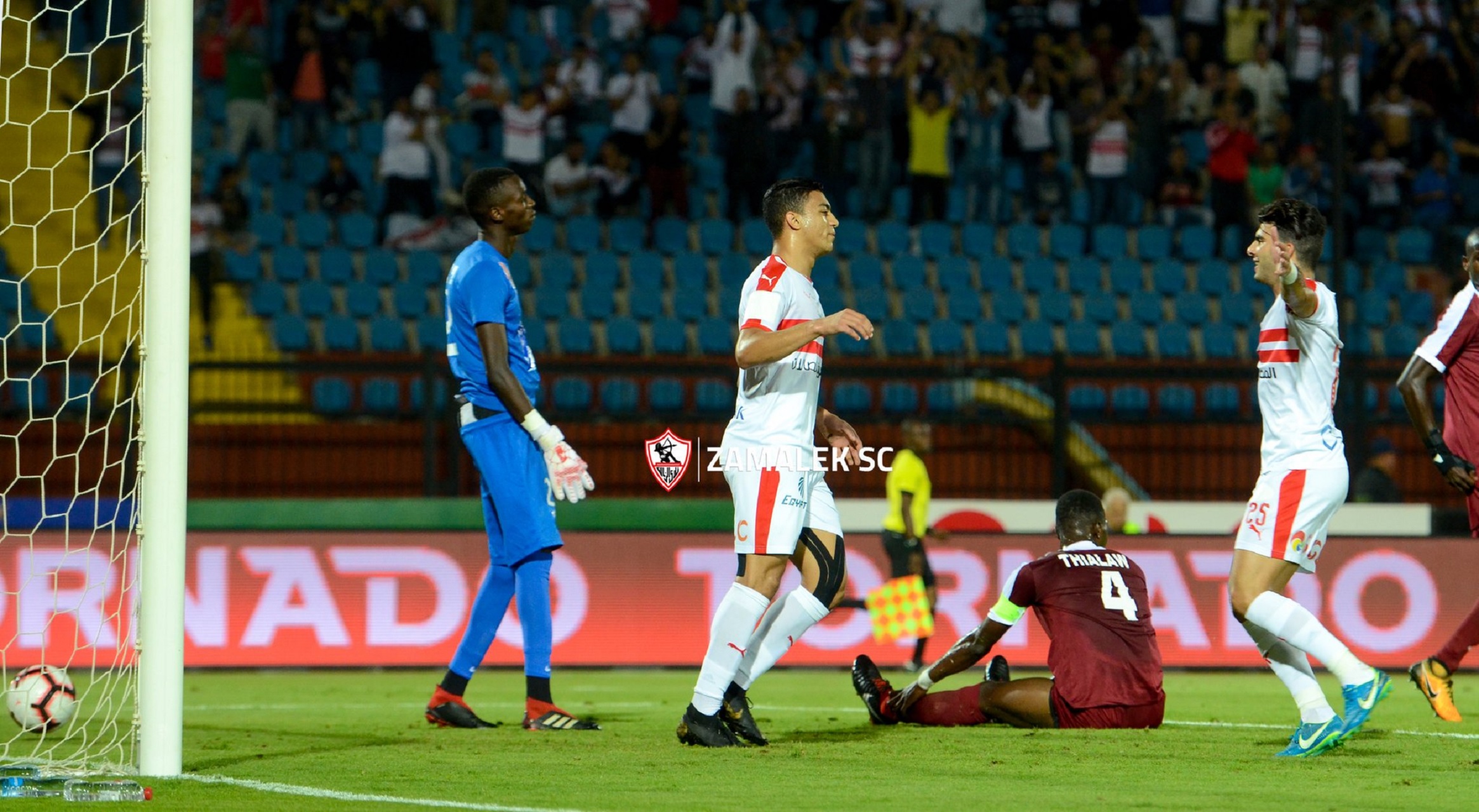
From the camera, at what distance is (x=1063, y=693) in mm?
7613

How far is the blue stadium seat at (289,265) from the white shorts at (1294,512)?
1232cm

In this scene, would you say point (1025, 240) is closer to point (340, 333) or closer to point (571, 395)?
point (571, 395)

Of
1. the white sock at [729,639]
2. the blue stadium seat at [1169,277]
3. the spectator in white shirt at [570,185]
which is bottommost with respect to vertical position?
the white sock at [729,639]

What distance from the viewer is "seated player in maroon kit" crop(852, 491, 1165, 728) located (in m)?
7.59

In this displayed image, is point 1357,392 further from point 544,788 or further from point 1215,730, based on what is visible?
point 544,788

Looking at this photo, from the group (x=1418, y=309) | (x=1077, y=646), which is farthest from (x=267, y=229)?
(x=1077, y=646)

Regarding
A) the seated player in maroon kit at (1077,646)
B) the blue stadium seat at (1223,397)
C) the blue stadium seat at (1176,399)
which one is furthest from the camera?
the blue stadium seat at (1223,397)

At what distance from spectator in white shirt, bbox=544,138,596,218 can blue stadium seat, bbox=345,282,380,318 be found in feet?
7.05

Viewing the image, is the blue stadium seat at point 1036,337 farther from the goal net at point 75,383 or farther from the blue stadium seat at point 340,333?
the goal net at point 75,383

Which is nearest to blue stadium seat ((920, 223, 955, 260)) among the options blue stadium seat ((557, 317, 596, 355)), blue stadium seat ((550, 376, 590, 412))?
blue stadium seat ((557, 317, 596, 355))

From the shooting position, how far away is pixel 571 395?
48.7 feet

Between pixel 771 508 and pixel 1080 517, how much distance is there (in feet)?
5.40

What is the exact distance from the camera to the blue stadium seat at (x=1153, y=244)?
19.1 meters

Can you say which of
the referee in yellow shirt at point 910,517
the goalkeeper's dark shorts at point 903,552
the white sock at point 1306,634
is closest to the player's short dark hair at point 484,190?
the white sock at point 1306,634
